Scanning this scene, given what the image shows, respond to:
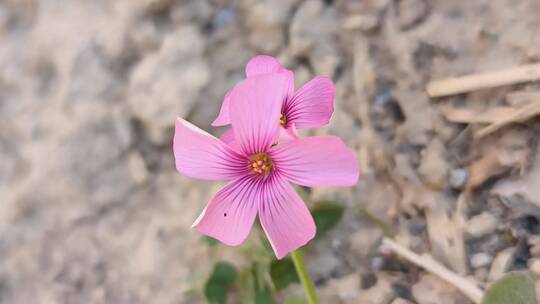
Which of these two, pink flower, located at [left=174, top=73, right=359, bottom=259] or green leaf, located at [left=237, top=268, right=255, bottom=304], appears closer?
pink flower, located at [left=174, top=73, right=359, bottom=259]

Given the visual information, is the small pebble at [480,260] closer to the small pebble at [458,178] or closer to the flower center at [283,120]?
the small pebble at [458,178]

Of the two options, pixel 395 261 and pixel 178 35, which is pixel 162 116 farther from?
pixel 395 261

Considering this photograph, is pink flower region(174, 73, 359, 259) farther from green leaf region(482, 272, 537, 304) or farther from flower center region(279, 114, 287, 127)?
green leaf region(482, 272, 537, 304)

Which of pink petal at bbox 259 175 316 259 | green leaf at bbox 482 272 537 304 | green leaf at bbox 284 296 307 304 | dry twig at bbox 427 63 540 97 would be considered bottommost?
green leaf at bbox 284 296 307 304

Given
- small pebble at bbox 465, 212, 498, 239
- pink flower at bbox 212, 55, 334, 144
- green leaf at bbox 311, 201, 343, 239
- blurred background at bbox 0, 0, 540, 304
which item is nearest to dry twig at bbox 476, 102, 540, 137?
blurred background at bbox 0, 0, 540, 304

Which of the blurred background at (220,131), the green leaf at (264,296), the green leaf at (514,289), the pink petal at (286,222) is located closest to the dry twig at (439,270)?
the blurred background at (220,131)

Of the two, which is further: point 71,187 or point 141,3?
point 141,3

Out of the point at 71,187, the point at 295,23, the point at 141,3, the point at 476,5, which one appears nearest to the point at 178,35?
→ the point at 141,3
